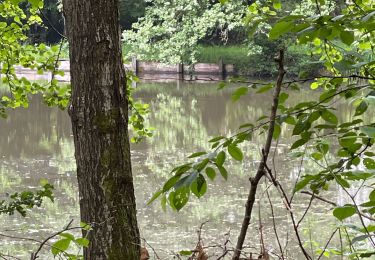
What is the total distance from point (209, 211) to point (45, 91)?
10.9ft

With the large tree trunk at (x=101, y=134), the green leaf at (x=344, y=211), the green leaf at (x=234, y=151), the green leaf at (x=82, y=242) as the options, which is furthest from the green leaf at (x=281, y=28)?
the large tree trunk at (x=101, y=134)

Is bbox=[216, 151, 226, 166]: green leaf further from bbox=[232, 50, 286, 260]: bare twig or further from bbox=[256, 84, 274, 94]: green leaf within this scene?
bbox=[256, 84, 274, 94]: green leaf

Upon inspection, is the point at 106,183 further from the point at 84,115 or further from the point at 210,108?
the point at 210,108

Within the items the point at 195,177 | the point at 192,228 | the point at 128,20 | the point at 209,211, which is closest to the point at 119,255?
the point at 195,177

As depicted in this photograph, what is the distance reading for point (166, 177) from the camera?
7.91 meters

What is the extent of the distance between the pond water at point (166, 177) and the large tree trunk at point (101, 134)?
0.84 feet

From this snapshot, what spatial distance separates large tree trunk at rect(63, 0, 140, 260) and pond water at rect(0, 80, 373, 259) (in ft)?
0.84

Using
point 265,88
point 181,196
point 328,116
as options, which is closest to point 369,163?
point 328,116

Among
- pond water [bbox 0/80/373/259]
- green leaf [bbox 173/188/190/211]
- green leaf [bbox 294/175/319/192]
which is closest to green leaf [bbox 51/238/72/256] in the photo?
green leaf [bbox 173/188/190/211]

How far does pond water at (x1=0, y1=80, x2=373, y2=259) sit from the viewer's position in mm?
5527

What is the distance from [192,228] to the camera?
586 cm

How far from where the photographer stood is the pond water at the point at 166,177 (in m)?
5.53

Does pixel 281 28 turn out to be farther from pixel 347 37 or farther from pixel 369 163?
pixel 369 163

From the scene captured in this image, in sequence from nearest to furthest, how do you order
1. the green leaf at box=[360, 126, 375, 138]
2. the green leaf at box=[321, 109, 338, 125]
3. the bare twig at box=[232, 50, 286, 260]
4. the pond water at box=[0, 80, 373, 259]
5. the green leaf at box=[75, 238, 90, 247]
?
the bare twig at box=[232, 50, 286, 260] → the green leaf at box=[360, 126, 375, 138] → the green leaf at box=[75, 238, 90, 247] → the green leaf at box=[321, 109, 338, 125] → the pond water at box=[0, 80, 373, 259]
